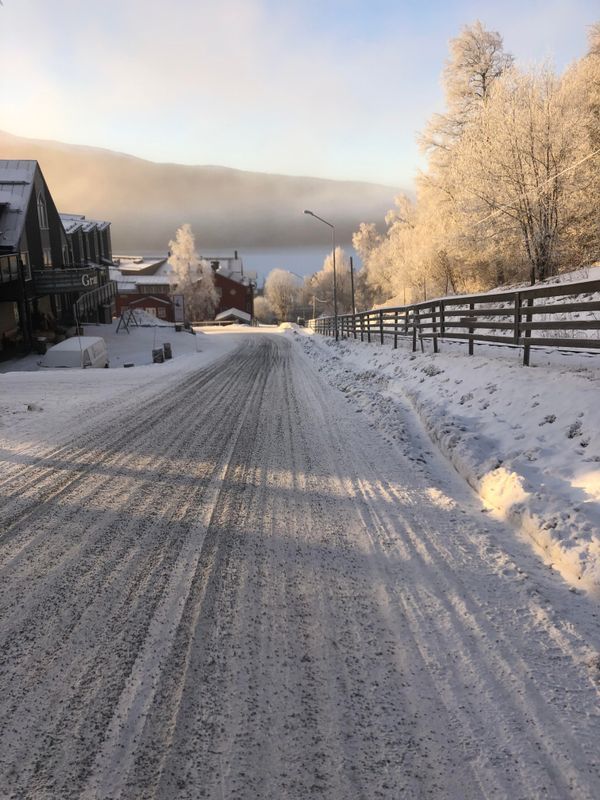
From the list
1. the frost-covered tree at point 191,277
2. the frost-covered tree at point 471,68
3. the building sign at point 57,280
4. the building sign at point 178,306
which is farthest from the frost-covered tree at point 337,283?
the building sign at point 57,280

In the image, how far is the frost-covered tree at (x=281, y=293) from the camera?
11812cm

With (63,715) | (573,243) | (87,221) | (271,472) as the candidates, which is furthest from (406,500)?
(87,221)

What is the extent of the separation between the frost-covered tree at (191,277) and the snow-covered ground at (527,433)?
7571 centimetres

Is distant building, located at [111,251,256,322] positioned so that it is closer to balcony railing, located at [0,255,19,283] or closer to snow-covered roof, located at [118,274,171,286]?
snow-covered roof, located at [118,274,171,286]

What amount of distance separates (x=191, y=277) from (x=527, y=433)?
264ft

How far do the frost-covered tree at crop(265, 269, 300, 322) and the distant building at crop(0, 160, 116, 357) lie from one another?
271 feet

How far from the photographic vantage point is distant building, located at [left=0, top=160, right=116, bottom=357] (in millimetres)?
26781

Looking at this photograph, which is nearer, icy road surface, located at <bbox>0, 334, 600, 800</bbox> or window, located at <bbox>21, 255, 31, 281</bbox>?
icy road surface, located at <bbox>0, 334, 600, 800</bbox>

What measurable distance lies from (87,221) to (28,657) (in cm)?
4850

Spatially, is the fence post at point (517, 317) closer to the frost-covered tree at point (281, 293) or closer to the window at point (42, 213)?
the window at point (42, 213)

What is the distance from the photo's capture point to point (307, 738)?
A: 2.08m

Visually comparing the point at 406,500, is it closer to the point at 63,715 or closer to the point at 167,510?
the point at 167,510

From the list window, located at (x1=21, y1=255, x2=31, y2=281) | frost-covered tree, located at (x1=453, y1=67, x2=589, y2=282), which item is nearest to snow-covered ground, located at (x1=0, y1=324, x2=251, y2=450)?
window, located at (x1=21, y1=255, x2=31, y2=281)

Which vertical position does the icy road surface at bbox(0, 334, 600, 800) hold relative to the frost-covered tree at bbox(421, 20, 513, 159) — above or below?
below
